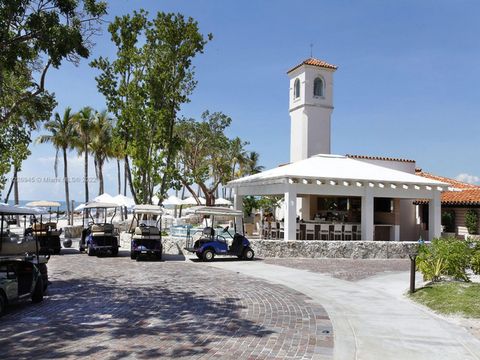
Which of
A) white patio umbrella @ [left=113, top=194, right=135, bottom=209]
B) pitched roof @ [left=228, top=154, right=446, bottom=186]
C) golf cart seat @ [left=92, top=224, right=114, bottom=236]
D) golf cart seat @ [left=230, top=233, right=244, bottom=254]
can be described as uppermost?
pitched roof @ [left=228, top=154, right=446, bottom=186]

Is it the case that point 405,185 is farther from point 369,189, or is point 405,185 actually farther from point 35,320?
point 35,320

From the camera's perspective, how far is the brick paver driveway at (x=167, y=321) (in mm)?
6785

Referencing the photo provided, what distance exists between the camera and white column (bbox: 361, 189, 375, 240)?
21.5m

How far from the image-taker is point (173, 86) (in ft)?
79.9

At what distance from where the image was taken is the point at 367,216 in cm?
2158

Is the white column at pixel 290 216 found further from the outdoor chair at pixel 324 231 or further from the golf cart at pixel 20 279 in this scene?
the golf cart at pixel 20 279

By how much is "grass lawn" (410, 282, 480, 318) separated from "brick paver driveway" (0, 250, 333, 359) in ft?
8.36

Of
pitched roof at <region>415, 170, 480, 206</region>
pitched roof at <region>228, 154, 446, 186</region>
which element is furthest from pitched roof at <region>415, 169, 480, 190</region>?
pitched roof at <region>228, 154, 446, 186</region>

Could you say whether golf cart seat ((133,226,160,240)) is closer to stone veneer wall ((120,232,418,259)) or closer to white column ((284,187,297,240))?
stone veneer wall ((120,232,418,259))

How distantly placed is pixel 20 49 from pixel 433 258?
11.9 meters

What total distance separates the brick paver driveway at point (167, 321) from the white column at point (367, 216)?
377 inches

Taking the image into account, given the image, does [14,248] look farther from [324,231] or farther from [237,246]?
[324,231]

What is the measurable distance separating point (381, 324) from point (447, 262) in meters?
4.56

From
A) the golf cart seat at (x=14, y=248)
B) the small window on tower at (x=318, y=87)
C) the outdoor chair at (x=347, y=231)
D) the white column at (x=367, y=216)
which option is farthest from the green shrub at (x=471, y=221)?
the golf cart seat at (x=14, y=248)
